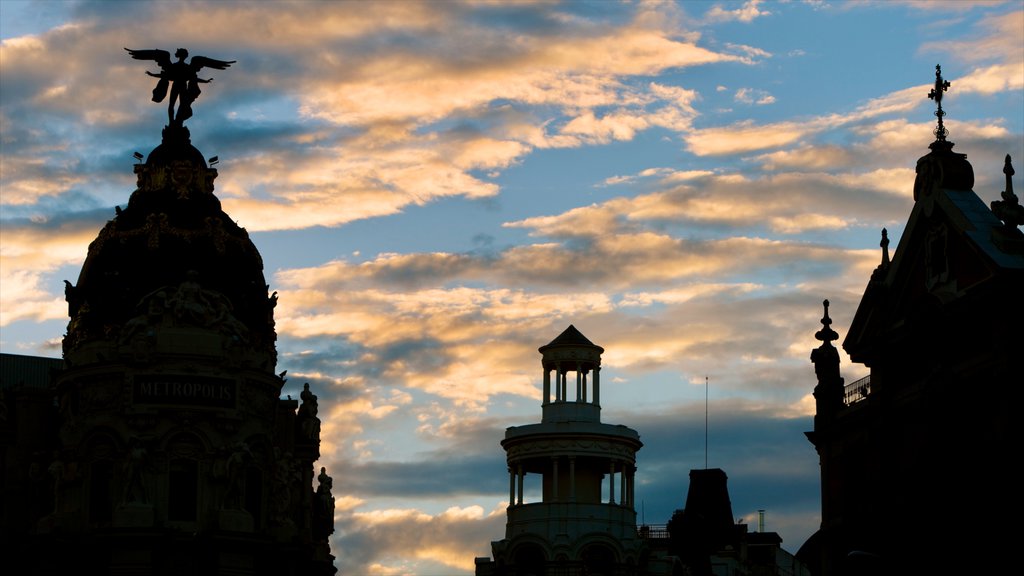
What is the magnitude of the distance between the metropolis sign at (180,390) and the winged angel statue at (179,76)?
15631 mm

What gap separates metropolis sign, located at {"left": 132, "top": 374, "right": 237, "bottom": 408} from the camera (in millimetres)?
90688

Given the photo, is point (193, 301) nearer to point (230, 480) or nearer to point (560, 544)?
point (230, 480)

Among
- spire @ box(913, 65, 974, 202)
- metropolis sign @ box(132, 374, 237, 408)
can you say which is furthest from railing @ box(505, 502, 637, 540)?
spire @ box(913, 65, 974, 202)

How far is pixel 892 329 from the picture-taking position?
73000 mm

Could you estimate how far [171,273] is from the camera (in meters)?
94.6

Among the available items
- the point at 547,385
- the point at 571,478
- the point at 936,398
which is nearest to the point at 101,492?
the point at 571,478

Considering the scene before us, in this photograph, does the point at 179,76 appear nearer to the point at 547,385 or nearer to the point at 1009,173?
the point at 547,385

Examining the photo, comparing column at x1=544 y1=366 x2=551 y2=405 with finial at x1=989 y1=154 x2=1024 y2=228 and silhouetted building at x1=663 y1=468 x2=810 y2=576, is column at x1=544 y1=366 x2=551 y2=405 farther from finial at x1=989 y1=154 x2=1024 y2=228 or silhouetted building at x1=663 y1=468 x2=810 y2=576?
finial at x1=989 y1=154 x2=1024 y2=228

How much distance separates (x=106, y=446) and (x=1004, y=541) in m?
44.4

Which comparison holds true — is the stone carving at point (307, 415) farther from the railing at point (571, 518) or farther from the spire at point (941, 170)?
the spire at point (941, 170)

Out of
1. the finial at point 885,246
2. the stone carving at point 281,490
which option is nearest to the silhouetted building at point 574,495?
the stone carving at point 281,490

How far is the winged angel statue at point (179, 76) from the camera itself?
100 metres

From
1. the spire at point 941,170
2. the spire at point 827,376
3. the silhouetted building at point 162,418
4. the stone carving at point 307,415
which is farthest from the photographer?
the stone carving at point 307,415

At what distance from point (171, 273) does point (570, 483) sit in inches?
953
